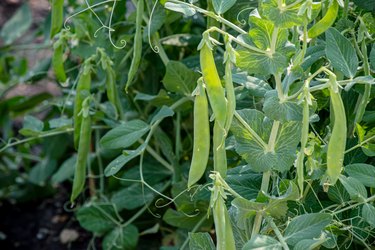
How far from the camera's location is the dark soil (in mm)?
1928

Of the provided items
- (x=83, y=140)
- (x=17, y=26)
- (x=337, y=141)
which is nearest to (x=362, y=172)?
(x=337, y=141)

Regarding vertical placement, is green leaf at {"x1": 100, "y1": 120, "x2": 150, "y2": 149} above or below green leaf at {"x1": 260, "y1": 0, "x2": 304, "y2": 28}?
below

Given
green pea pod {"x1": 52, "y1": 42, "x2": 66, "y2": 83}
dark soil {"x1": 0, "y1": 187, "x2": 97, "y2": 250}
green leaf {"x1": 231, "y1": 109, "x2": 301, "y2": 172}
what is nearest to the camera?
green leaf {"x1": 231, "y1": 109, "x2": 301, "y2": 172}

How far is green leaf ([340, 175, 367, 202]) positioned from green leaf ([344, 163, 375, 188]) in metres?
0.01

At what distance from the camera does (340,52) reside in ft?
3.19

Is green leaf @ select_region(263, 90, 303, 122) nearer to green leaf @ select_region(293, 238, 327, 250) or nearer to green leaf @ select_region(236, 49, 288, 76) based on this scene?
green leaf @ select_region(236, 49, 288, 76)

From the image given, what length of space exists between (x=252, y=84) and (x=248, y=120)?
59 millimetres

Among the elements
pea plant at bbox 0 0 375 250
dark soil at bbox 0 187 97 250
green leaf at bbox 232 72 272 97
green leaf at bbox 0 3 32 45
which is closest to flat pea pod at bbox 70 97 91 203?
pea plant at bbox 0 0 375 250

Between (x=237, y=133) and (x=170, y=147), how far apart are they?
1.49 ft

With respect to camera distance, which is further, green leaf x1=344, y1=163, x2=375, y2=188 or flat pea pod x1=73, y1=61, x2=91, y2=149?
flat pea pod x1=73, y1=61, x2=91, y2=149

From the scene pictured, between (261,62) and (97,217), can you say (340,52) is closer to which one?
(261,62)

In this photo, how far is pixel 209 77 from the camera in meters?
0.86

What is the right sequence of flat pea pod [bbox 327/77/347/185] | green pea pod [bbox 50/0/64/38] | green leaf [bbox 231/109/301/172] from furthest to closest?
green pea pod [bbox 50/0/64/38] < green leaf [bbox 231/109/301/172] < flat pea pod [bbox 327/77/347/185]

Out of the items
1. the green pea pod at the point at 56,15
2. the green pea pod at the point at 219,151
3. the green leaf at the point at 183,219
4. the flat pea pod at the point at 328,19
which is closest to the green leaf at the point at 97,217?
the green leaf at the point at 183,219
